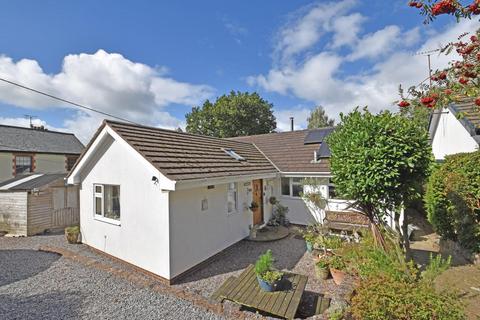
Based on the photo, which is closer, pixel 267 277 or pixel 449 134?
pixel 267 277

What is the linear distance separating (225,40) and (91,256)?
478 inches

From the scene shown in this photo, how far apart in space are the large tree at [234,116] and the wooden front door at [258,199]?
23.9 metres

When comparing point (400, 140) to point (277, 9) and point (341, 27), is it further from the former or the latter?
point (277, 9)

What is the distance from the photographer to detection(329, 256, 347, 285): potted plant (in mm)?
6168

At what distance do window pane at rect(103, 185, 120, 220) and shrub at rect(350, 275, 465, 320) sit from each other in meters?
7.87

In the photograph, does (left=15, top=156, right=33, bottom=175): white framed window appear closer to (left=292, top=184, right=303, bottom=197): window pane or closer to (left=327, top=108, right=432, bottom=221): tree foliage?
(left=292, top=184, right=303, bottom=197): window pane

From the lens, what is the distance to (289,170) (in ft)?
43.9

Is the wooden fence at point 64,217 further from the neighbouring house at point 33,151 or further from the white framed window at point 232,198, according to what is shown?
the neighbouring house at point 33,151

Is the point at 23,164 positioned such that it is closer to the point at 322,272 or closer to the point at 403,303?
the point at 322,272

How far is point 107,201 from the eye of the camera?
8688mm

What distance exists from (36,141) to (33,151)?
7.26ft

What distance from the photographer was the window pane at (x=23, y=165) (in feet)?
66.2

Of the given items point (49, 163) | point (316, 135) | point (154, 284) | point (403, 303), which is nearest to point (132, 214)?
point (154, 284)

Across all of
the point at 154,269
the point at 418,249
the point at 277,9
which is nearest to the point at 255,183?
the point at 154,269
